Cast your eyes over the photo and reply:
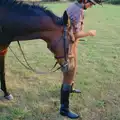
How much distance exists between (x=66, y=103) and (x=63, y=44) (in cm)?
80

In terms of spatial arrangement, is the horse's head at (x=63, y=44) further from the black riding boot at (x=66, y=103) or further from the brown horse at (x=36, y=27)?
the black riding boot at (x=66, y=103)

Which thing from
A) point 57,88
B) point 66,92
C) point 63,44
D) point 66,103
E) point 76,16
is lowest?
point 57,88

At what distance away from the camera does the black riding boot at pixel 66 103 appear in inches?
148

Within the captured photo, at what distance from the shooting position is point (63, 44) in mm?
3418

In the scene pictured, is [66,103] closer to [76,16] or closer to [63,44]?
[63,44]

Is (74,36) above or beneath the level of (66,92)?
above

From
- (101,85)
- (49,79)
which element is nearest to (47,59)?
(49,79)

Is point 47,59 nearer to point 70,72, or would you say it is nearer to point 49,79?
point 49,79

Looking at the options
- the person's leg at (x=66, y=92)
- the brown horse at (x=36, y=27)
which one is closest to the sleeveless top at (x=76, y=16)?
the person's leg at (x=66, y=92)

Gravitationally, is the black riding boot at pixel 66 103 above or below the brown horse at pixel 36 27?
below

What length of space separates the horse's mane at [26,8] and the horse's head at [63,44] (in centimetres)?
10

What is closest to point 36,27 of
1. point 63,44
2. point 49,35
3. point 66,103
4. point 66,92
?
point 49,35

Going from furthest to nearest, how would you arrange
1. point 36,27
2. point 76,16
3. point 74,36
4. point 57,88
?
point 57,88, point 76,16, point 74,36, point 36,27

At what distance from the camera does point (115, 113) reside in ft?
13.0
